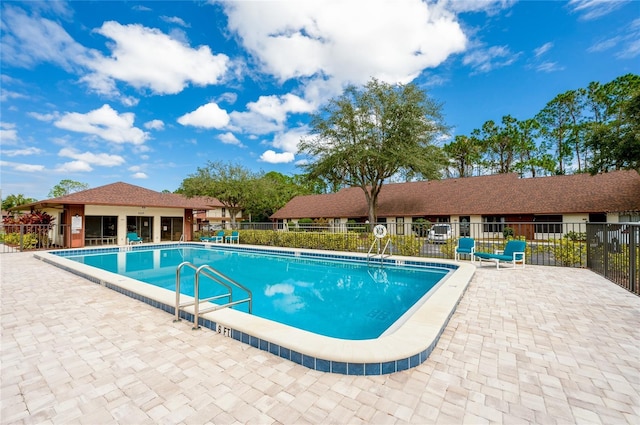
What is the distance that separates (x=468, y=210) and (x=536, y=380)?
21449 mm

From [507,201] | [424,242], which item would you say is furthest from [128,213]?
[507,201]

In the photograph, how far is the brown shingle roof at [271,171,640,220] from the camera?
18.8m

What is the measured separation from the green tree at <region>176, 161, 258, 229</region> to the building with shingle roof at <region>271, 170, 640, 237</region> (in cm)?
815

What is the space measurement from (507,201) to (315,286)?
19.5 meters

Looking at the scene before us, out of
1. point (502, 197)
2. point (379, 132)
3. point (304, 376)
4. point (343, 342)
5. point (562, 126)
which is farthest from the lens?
point (562, 126)

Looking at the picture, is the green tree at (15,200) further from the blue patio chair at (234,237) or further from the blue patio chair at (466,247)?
the blue patio chair at (466,247)

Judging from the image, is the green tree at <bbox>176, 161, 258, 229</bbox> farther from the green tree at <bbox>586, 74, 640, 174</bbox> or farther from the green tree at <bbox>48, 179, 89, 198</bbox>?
the green tree at <bbox>48, 179, 89, 198</bbox>

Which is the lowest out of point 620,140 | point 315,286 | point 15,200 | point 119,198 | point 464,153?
point 315,286

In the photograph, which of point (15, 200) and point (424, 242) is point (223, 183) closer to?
point (424, 242)

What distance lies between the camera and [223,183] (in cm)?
2341

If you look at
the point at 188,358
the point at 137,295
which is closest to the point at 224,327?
the point at 188,358

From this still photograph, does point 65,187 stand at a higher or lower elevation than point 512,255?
higher

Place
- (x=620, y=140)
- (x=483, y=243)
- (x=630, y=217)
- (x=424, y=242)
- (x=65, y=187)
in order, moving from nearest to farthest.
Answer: (x=483, y=243) < (x=424, y=242) < (x=620, y=140) < (x=630, y=217) < (x=65, y=187)

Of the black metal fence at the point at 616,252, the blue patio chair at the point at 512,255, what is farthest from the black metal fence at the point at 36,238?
the black metal fence at the point at 616,252
